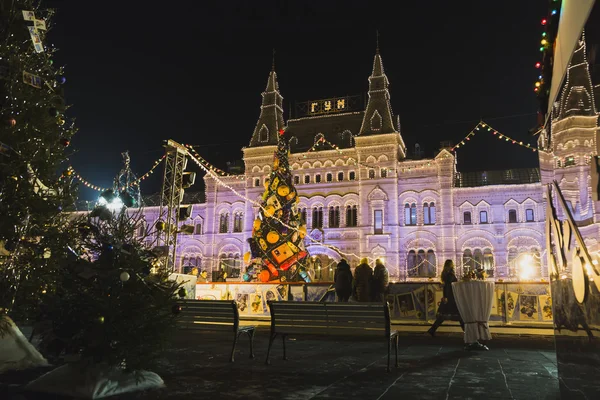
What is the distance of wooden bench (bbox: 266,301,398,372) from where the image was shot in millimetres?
5309

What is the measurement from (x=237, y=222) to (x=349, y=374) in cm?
3135

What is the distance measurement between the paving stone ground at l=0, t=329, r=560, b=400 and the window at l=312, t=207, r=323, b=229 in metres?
25.8

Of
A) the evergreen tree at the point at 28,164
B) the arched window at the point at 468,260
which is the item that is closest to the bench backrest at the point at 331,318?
the evergreen tree at the point at 28,164

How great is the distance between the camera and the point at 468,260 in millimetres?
29719

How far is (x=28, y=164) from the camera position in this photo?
18.2 ft

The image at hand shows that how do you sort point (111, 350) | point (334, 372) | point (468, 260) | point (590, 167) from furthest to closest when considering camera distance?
1. point (468, 260)
2. point (334, 372)
3. point (111, 350)
4. point (590, 167)

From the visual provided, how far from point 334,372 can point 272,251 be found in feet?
42.0

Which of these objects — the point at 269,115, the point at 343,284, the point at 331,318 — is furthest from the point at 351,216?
the point at 331,318

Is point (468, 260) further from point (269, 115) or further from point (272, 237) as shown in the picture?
point (269, 115)

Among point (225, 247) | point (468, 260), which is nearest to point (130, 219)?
point (468, 260)

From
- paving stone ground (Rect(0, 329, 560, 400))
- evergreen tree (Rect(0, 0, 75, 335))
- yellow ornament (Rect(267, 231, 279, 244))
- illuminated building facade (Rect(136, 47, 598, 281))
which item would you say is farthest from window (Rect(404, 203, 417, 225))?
evergreen tree (Rect(0, 0, 75, 335))

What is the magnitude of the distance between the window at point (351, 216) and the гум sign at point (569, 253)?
29.2m

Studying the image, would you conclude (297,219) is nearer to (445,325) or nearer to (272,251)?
(272,251)

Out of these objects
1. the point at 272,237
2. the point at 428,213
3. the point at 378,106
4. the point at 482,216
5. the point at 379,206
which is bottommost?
the point at 272,237
